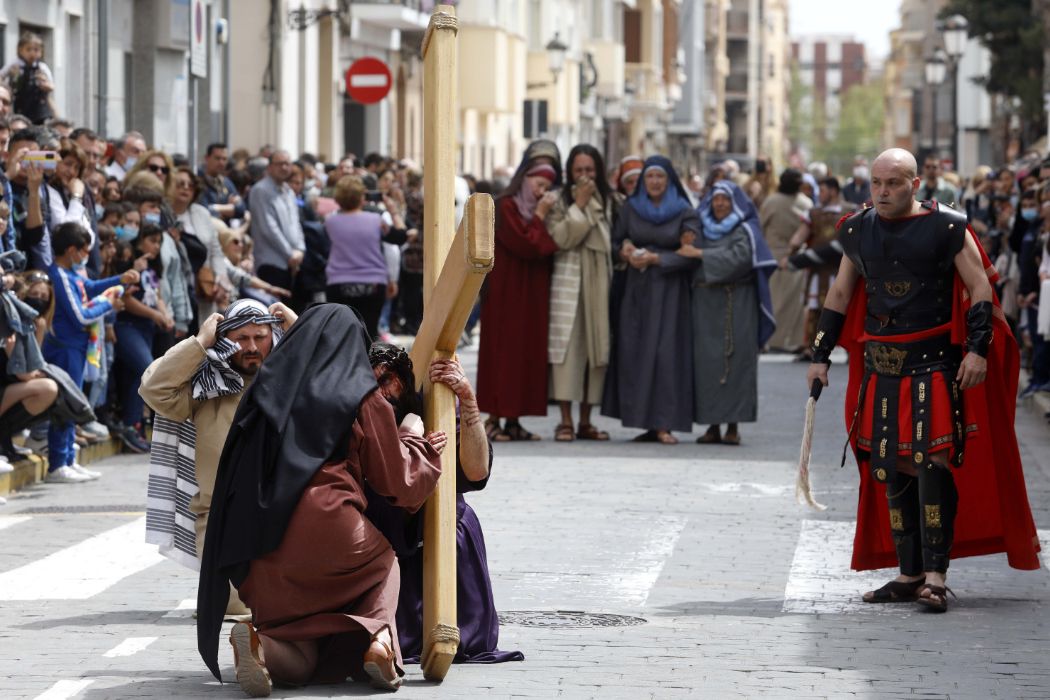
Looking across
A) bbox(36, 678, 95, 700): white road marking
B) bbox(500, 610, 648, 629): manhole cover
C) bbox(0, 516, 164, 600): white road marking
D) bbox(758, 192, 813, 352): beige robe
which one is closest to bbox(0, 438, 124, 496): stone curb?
bbox(0, 516, 164, 600): white road marking

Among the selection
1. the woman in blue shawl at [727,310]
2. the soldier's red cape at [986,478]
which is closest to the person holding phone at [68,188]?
the woman in blue shawl at [727,310]

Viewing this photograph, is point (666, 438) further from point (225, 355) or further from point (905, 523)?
point (225, 355)

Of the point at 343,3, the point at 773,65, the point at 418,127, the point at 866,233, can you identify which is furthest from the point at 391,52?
the point at 773,65

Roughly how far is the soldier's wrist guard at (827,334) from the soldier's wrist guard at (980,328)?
654 mm

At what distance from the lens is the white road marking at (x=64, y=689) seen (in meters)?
7.82

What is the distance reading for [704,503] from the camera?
13.4 meters

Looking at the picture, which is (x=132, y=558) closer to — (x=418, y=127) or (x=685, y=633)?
(x=685, y=633)

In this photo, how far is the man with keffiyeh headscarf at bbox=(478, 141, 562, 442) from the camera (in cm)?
1644

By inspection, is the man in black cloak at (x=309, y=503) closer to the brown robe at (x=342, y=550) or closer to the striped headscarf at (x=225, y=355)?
the brown robe at (x=342, y=550)

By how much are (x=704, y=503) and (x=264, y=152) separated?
39.8ft

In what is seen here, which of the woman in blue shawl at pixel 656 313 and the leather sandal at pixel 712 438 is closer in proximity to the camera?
the woman in blue shawl at pixel 656 313

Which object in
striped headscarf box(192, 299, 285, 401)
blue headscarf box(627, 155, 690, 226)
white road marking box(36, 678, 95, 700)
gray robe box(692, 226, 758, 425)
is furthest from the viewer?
gray robe box(692, 226, 758, 425)

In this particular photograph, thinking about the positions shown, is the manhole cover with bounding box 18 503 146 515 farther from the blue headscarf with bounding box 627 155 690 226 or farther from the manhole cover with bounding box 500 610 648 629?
the blue headscarf with bounding box 627 155 690 226

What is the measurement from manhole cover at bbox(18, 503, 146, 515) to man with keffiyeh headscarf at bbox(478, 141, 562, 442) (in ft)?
13.2
